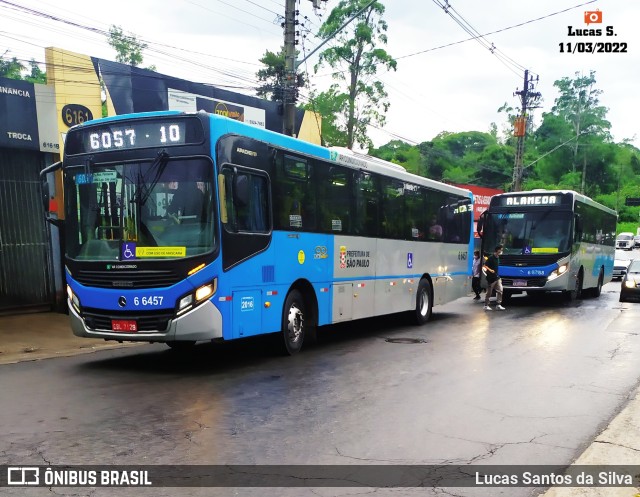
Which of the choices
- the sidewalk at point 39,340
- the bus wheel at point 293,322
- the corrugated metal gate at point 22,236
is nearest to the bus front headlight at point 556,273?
the bus wheel at point 293,322

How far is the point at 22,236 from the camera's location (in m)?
13.9

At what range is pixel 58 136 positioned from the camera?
46.2 feet

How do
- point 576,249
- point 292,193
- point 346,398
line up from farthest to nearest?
point 576,249, point 292,193, point 346,398

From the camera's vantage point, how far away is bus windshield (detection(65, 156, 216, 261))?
27.0 feet

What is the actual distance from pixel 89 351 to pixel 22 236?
14.7ft

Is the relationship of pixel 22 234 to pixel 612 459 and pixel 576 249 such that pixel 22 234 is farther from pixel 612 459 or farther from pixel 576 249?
pixel 576 249

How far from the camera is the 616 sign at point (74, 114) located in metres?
14.2

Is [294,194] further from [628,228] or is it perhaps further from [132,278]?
[628,228]

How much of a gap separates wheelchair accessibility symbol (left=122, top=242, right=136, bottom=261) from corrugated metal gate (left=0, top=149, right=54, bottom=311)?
6.57m

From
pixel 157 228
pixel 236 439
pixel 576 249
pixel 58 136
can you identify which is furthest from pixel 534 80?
pixel 236 439

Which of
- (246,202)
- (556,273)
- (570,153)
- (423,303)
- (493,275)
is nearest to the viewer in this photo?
(246,202)

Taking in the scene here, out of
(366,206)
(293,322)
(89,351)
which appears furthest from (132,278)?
(366,206)

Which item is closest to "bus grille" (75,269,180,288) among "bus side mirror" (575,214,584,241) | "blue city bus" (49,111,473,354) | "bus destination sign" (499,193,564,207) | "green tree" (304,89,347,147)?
"blue city bus" (49,111,473,354)

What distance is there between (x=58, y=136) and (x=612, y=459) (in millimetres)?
12988
